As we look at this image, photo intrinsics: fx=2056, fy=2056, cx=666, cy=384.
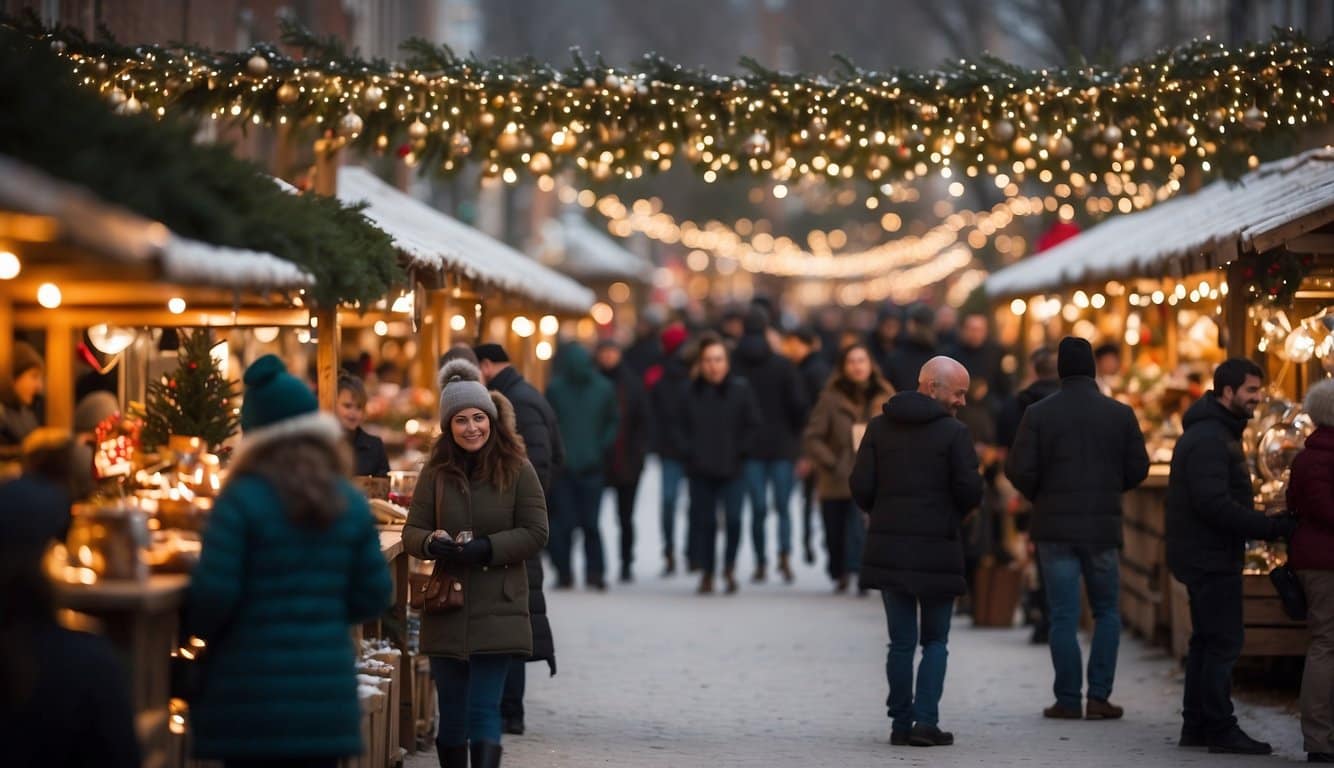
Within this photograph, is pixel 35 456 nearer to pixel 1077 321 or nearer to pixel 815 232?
pixel 1077 321

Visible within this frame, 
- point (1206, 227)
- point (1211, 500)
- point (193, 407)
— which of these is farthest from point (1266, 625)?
point (193, 407)

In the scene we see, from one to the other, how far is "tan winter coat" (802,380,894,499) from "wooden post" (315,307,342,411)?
671 centimetres

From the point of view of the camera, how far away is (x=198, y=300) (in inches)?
306

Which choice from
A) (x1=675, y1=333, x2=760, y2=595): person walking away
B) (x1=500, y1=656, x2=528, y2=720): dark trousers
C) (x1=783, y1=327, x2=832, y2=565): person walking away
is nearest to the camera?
(x1=500, y1=656, x2=528, y2=720): dark trousers

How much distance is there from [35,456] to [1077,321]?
18.3m

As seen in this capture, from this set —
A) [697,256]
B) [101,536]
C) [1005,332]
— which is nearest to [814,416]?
[101,536]

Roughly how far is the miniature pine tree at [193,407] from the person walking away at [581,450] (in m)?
7.80

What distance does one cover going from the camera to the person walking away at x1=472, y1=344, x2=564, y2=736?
32.1ft

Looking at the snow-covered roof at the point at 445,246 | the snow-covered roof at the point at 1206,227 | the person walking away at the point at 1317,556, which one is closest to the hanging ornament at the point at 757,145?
the snow-covered roof at the point at 445,246

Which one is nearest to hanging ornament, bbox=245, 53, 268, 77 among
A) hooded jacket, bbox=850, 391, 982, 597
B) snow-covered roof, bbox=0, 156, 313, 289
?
hooded jacket, bbox=850, 391, 982, 597

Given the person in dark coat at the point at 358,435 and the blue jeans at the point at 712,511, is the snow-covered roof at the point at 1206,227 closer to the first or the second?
the blue jeans at the point at 712,511

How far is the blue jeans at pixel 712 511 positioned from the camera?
17.5 meters

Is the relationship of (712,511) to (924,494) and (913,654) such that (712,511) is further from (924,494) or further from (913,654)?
(924,494)

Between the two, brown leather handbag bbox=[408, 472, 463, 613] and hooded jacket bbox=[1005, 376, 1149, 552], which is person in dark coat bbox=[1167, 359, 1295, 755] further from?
brown leather handbag bbox=[408, 472, 463, 613]
